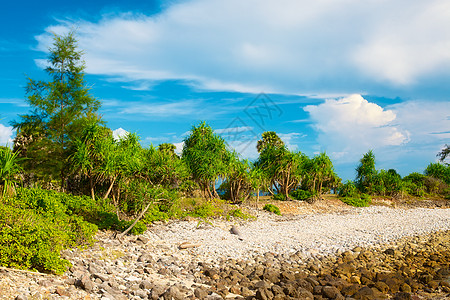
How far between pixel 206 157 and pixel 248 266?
1004 centimetres

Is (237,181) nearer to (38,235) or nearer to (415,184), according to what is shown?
(38,235)

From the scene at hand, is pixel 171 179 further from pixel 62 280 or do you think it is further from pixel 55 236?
pixel 62 280

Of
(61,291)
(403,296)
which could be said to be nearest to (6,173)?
(61,291)

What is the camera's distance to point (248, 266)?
8539mm

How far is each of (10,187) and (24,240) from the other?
417 centimetres

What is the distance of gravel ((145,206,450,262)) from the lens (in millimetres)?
10102

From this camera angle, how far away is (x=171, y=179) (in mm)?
10766

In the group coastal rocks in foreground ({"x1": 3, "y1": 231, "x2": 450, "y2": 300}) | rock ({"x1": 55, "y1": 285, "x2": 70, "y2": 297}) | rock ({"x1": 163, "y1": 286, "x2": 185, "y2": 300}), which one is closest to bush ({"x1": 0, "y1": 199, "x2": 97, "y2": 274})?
coastal rocks in foreground ({"x1": 3, "y1": 231, "x2": 450, "y2": 300})

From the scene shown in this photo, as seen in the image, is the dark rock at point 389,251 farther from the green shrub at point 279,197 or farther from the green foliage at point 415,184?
the green foliage at point 415,184

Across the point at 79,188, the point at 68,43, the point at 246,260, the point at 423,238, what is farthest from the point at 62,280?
the point at 68,43

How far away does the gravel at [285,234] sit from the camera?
1010cm

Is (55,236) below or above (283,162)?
below

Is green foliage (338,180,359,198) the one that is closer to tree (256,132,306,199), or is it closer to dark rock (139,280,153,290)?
tree (256,132,306,199)

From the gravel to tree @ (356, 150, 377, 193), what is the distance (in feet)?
39.0
